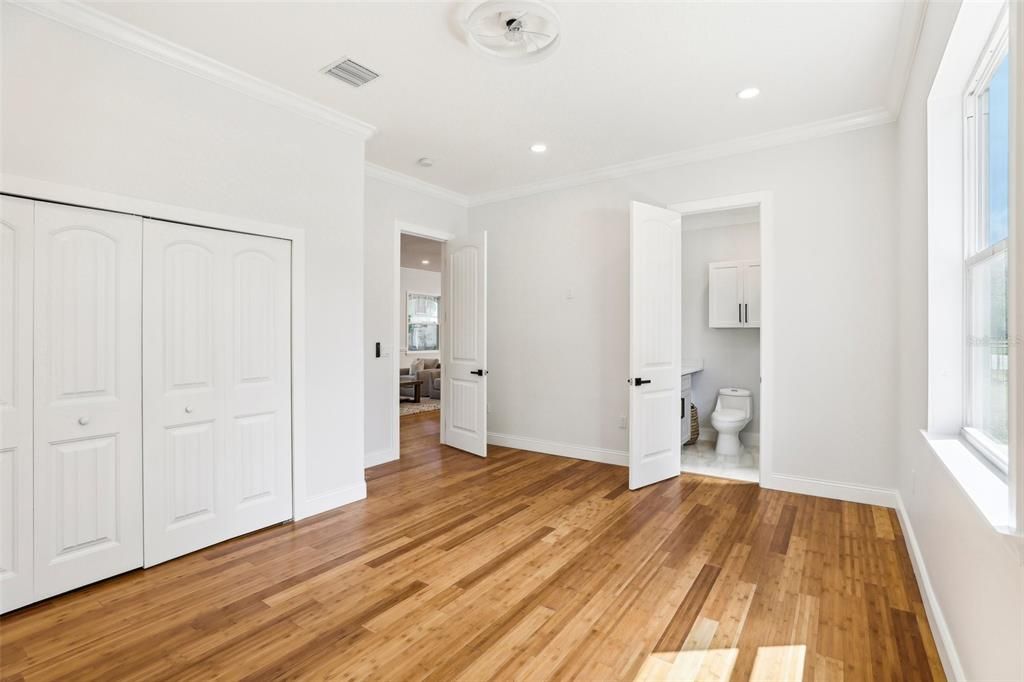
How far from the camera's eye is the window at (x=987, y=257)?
5.93 feet

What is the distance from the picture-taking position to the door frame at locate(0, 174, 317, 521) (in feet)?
7.80

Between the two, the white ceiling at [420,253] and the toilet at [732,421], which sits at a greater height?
the white ceiling at [420,253]

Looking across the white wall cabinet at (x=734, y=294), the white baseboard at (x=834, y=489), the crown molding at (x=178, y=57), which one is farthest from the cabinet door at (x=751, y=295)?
the crown molding at (x=178, y=57)

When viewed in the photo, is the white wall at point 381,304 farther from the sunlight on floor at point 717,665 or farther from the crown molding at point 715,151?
the sunlight on floor at point 717,665

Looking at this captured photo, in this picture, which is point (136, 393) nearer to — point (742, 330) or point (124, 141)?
point (124, 141)

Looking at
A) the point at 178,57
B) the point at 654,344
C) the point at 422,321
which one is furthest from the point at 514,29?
the point at 422,321

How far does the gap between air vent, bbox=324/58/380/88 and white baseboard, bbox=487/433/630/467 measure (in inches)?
141

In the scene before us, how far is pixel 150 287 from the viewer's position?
2.68 metres

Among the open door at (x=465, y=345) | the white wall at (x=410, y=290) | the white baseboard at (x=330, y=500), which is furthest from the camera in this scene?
the white wall at (x=410, y=290)

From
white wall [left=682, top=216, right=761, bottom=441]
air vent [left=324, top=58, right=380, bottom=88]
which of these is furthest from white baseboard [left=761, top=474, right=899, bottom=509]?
air vent [left=324, top=58, right=380, bottom=88]

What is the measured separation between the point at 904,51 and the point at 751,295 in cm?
289

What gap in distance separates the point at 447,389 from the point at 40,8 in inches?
159

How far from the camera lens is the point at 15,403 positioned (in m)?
2.25

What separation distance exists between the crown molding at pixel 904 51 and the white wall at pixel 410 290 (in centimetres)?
887
